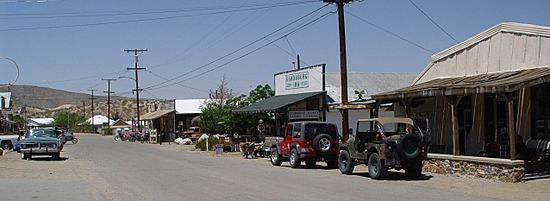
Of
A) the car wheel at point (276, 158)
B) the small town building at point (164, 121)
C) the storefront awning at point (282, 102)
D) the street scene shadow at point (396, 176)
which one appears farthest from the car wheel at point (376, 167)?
the small town building at point (164, 121)

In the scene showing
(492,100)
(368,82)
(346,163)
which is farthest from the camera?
(368,82)

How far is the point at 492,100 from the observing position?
23.2 metres

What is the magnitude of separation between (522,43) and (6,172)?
18.1 m

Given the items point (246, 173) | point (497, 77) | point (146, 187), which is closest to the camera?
point (146, 187)

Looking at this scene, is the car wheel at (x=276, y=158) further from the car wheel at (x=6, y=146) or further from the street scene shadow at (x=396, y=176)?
the car wheel at (x=6, y=146)

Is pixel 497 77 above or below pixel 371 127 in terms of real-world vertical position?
above

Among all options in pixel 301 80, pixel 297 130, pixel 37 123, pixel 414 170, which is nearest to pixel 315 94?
pixel 301 80

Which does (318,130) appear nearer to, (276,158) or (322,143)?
(322,143)

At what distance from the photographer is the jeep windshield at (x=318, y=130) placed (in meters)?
25.3

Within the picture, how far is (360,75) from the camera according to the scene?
4203cm

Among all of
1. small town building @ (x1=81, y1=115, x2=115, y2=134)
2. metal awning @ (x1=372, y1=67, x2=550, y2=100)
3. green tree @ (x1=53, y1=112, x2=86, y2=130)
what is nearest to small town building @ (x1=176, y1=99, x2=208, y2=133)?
metal awning @ (x1=372, y1=67, x2=550, y2=100)

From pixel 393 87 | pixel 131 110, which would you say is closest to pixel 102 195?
pixel 393 87

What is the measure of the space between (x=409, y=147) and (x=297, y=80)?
64.4 feet

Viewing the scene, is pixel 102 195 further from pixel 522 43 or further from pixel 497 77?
pixel 522 43
